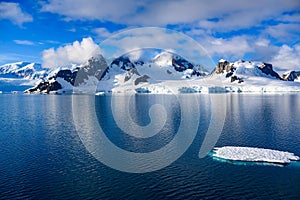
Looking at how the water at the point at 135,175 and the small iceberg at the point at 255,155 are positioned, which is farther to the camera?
the small iceberg at the point at 255,155

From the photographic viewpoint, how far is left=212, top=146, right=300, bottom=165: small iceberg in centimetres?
4525

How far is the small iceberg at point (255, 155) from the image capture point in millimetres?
45250

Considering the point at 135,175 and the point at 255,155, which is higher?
the point at 255,155

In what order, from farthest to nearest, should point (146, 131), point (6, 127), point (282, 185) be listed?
point (6, 127)
point (146, 131)
point (282, 185)

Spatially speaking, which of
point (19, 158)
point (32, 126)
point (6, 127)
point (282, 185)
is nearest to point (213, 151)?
point (282, 185)

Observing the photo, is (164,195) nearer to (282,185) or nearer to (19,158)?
(282,185)

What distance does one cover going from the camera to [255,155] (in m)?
47.5

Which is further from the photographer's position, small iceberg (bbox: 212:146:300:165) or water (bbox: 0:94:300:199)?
small iceberg (bbox: 212:146:300:165)

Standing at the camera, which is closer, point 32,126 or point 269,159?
point 269,159

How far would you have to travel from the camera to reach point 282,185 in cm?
3616

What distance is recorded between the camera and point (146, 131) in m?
74.4

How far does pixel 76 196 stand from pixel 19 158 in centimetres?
2077

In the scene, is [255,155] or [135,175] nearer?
[135,175]

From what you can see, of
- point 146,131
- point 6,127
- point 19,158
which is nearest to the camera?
point 19,158
